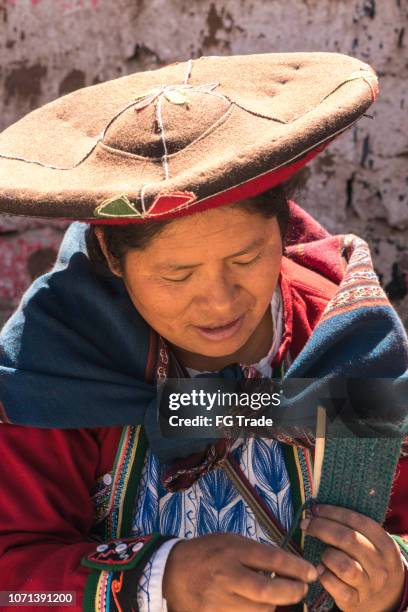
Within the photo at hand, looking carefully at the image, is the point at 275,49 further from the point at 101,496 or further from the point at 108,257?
the point at 101,496

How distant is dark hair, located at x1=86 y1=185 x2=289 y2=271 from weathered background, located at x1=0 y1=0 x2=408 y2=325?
1.12m

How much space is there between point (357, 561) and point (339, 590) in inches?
2.5

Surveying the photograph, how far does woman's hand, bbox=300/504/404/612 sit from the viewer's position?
1.64 m

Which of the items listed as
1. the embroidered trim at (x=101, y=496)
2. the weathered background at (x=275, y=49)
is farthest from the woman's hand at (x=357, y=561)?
the weathered background at (x=275, y=49)

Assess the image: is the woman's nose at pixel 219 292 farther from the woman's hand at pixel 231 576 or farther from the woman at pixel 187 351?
the woman's hand at pixel 231 576

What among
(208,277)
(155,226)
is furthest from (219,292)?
(155,226)

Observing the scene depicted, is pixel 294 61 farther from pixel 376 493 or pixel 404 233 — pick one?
pixel 404 233

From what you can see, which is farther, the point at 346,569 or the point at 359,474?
the point at 359,474

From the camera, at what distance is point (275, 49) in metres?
2.82

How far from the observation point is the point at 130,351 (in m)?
1.85

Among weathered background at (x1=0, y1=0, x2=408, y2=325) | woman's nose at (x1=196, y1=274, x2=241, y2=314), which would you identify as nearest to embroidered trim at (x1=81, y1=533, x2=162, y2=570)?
woman's nose at (x1=196, y1=274, x2=241, y2=314)

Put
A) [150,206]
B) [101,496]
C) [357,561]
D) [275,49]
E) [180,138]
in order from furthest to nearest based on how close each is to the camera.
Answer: [275,49] < [101,496] < [357,561] < [180,138] < [150,206]

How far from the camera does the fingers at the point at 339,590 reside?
164cm

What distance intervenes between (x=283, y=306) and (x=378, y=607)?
0.64 metres
